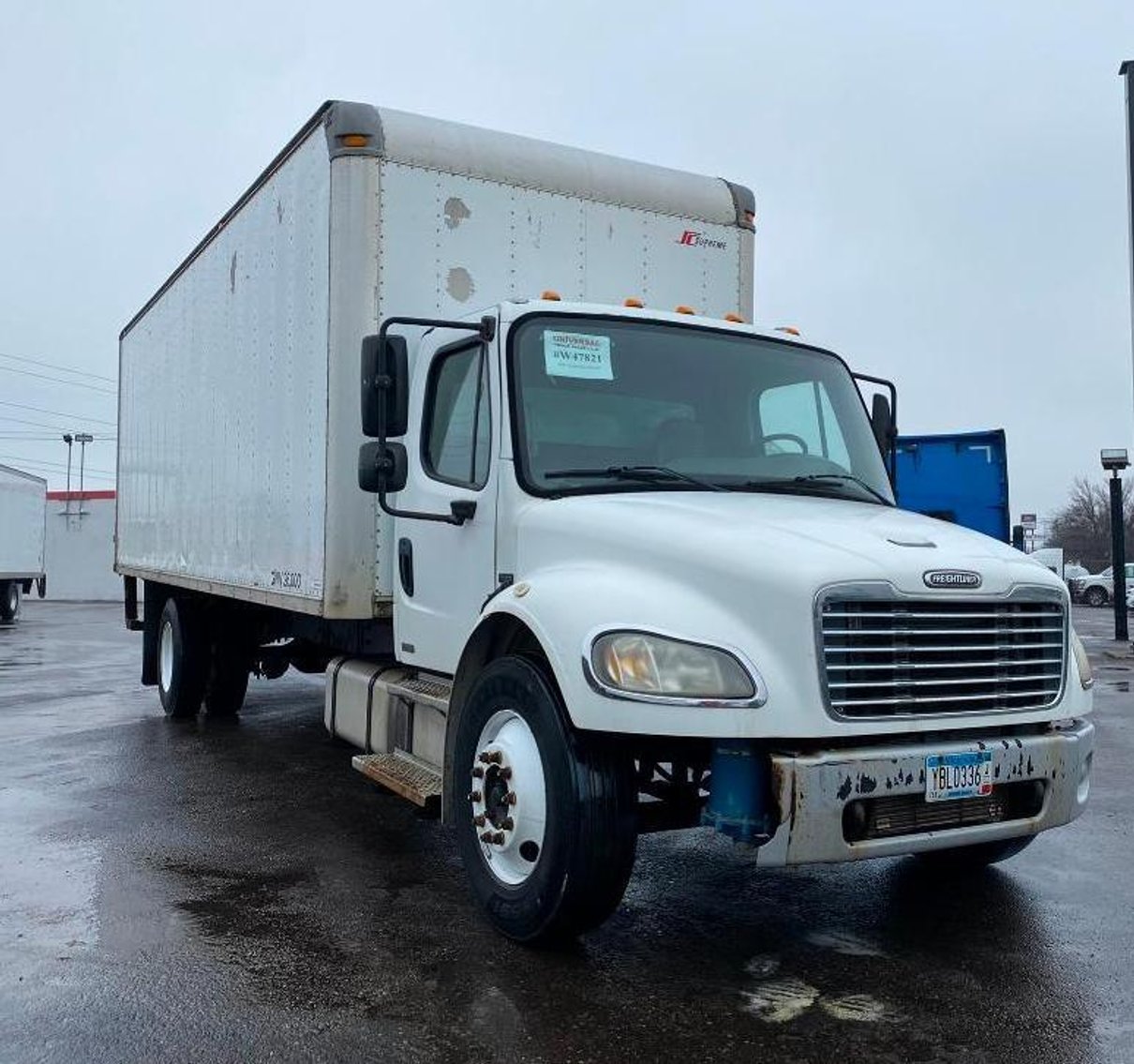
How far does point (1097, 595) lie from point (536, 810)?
4316cm

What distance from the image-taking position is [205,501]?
9023 millimetres

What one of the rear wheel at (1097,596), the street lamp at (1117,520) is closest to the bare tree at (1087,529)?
the rear wheel at (1097,596)

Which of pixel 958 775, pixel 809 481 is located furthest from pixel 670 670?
pixel 809 481

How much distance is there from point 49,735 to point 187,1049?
23.0 feet

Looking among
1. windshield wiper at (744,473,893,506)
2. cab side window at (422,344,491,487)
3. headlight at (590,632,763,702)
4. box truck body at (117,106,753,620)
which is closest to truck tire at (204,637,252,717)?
box truck body at (117,106,753,620)

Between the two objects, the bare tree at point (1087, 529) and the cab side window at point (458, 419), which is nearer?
the cab side window at point (458, 419)

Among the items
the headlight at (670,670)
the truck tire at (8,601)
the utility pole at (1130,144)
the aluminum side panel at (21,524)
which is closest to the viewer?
the headlight at (670,670)

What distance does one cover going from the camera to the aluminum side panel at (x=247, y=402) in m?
6.55

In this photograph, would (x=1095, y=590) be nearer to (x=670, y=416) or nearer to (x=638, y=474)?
(x=670, y=416)

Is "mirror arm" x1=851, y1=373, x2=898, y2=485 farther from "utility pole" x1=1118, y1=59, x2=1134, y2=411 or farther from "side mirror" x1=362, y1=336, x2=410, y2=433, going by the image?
"utility pole" x1=1118, y1=59, x2=1134, y2=411

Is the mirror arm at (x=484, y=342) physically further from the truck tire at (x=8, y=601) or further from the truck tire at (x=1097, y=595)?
the truck tire at (x=1097, y=595)

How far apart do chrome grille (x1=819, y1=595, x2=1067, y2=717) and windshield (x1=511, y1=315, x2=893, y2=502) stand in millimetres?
1129

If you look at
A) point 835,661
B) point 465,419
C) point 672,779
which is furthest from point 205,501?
point 835,661

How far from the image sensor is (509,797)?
4.36 m
